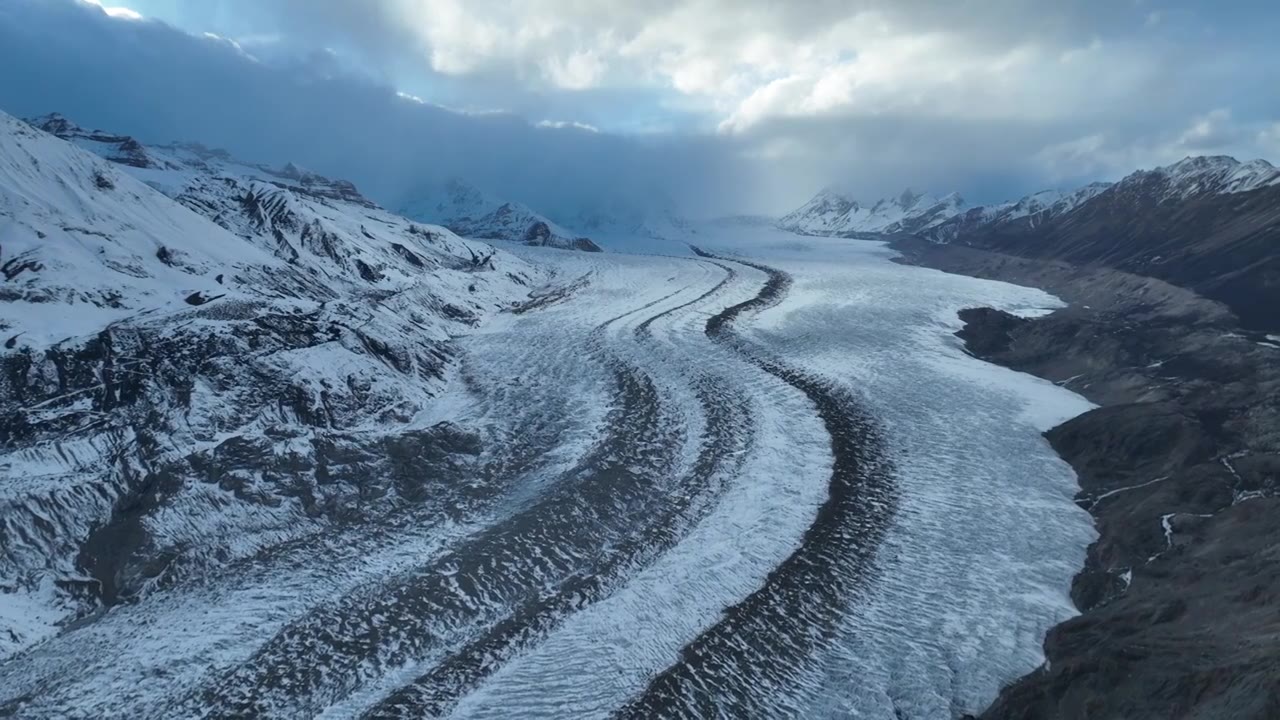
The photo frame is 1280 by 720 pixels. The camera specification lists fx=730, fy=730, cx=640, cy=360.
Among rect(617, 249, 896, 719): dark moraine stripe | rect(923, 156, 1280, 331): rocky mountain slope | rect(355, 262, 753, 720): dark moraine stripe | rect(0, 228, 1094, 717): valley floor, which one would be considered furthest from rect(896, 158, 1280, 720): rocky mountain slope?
rect(355, 262, 753, 720): dark moraine stripe

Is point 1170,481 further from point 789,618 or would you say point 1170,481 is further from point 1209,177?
point 1209,177

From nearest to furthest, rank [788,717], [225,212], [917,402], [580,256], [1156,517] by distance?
[788,717] < [1156,517] < [917,402] < [225,212] < [580,256]

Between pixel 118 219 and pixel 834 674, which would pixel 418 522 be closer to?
pixel 834 674

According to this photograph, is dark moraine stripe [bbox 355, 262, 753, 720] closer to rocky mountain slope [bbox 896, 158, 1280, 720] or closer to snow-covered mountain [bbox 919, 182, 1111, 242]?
Result: rocky mountain slope [bbox 896, 158, 1280, 720]

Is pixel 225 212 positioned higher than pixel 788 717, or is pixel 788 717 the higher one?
pixel 225 212

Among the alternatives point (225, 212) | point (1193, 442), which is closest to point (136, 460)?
point (1193, 442)

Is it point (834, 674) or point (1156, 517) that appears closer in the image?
point (834, 674)

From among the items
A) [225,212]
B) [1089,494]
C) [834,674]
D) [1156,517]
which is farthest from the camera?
[225,212]
